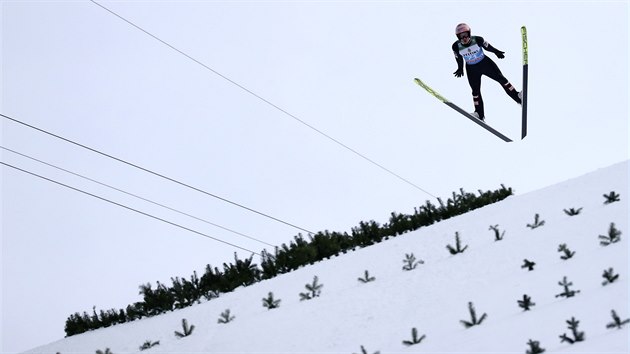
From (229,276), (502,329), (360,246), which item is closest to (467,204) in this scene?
(360,246)

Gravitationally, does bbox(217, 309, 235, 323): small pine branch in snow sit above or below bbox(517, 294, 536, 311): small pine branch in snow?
above

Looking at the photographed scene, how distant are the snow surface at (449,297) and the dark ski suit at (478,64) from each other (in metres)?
3.78

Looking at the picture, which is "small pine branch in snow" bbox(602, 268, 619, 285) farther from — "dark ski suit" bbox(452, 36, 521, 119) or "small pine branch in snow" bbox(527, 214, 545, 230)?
"dark ski suit" bbox(452, 36, 521, 119)

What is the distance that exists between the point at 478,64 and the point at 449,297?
6.91m

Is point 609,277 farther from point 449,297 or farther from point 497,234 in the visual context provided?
point 497,234

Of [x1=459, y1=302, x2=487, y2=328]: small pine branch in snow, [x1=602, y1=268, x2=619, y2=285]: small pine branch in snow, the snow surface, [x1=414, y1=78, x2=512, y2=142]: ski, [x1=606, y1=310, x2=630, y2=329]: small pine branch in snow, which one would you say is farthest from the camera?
[x1=414, y1=78, x2=512, y2=142]: ski

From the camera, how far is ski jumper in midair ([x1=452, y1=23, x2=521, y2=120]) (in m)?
13.4

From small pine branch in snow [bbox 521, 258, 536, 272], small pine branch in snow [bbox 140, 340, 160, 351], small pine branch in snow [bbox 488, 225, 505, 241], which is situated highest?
small pine branch in snow [bbox 488, 225, 505, 241]

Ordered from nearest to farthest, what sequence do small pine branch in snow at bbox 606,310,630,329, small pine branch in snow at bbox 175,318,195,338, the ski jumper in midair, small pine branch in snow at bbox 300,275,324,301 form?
small pine branch in snow at bbox 606,310,630,329, small pine branch in snow at bbox 300,275,324,301, small pine branch in snow at bbox 175,318,195,338, the ski jumper in midair

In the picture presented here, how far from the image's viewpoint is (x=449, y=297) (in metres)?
7.70

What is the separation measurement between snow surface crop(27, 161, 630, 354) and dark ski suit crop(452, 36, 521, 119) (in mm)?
3784

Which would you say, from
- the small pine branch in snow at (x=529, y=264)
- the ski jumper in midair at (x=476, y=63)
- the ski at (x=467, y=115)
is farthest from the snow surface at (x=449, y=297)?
the ski at (x=467, y=115)

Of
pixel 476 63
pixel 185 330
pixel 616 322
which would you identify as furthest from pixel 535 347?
pixel 476 63

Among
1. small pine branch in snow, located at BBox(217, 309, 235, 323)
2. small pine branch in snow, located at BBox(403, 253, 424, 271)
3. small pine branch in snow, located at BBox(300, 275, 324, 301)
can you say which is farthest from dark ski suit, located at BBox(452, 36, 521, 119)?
small pine branch in snow, located at BBox(217, 309, 235, 323)
